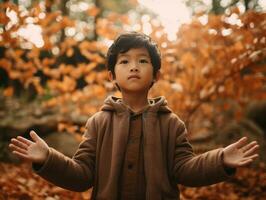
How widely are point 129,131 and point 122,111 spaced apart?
0.50ft

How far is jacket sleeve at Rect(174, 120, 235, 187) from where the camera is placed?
2088mm

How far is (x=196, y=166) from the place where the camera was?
7.18ft

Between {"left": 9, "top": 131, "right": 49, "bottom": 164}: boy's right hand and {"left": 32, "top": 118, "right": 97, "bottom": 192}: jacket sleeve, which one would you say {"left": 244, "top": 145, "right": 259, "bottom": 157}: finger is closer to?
{"left": 32, "top": 118, "right": 97, "bottom": 192}: jacket sleeve

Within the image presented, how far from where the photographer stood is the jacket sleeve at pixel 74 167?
207cm

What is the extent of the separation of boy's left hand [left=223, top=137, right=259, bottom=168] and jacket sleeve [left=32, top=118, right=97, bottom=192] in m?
0.91

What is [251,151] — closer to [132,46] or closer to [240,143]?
[240,143]

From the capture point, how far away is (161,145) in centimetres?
231

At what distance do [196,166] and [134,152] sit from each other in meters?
0.42

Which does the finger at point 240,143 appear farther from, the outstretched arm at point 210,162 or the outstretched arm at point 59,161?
the outstretched arm at point 59,161

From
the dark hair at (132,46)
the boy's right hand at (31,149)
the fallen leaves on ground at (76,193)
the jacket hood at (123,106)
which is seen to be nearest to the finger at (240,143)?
the jacket hood at (123,106)

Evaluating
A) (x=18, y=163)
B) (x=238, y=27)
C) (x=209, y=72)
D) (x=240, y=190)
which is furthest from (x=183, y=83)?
(x=18, y=163)

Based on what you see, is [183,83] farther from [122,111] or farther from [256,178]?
[122,111]

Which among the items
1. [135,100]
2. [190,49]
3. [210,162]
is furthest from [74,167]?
[190,49]

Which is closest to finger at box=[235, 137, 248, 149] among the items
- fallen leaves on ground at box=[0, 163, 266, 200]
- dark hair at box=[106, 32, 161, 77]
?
dark hair at box=[106, 32, 161, 77]
